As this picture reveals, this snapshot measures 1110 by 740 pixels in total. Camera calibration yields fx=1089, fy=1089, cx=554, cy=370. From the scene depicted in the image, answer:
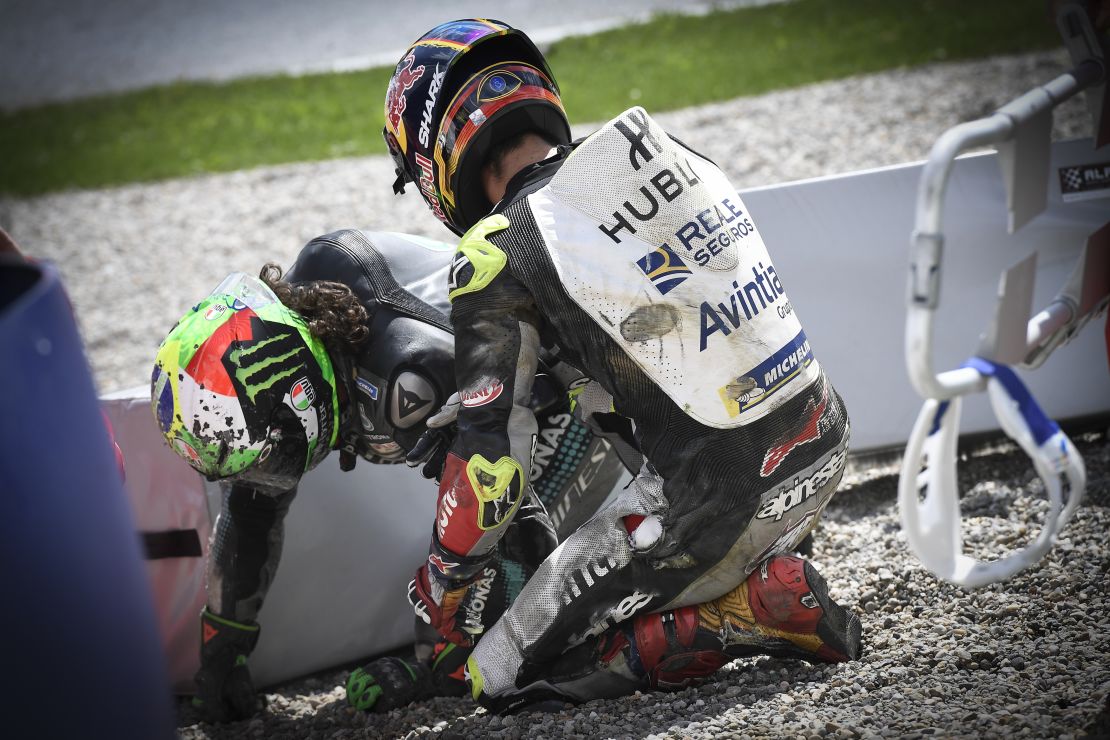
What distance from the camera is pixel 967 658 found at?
2936 millimetres

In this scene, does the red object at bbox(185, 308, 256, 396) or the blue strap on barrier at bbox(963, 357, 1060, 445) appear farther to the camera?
the red object at bbox(185, 308, 256, 396)

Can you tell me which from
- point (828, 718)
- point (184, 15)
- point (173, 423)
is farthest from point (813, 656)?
point (184, 15)

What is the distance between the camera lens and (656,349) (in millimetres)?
2887

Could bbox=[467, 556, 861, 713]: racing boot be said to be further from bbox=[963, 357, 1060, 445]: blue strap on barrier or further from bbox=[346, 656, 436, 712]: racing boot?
bbox=[963, 357, 1060, 445]: blue strap on barrier

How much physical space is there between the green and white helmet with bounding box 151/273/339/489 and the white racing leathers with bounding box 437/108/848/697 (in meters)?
0.54

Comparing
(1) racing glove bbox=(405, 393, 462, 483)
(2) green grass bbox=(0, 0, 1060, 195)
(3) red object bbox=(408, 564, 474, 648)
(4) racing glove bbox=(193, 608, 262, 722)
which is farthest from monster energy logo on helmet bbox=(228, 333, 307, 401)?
(2) green grass bbox=(0, 0, 1060, 195)

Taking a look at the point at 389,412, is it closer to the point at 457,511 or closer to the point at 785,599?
the point at 457,511

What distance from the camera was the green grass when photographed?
1019 centimetres

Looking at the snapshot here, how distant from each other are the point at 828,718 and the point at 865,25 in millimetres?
9700

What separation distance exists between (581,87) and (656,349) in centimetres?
820

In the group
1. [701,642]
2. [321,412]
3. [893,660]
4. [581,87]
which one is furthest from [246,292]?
[581,87]

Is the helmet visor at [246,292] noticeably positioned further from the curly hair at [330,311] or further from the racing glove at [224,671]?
the racing glove at [224,671]

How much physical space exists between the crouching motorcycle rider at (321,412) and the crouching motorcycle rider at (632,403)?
0.26m

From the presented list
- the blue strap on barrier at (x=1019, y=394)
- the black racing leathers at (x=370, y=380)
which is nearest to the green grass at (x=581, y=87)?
the black racing leathers at (x=370, y=380)
